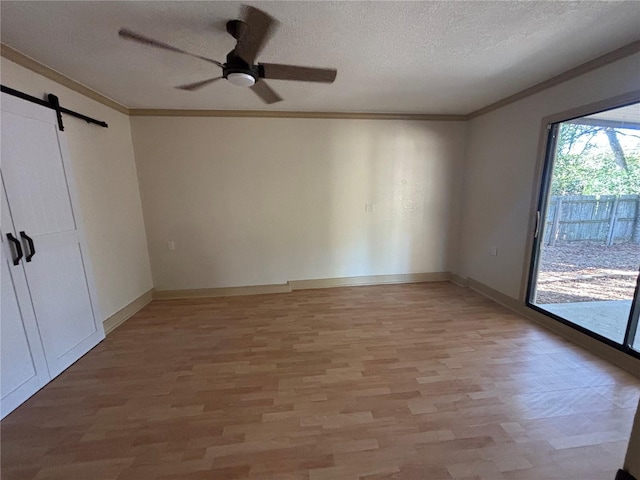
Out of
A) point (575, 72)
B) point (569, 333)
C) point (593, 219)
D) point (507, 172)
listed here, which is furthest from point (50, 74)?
point (569, 333)

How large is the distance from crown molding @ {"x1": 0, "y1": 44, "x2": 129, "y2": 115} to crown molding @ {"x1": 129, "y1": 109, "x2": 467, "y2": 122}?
1.43 feet

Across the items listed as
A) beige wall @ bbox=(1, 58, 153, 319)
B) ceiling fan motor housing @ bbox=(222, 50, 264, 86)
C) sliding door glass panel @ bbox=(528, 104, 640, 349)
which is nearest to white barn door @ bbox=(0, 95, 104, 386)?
beige wall @ bbox=(1, 58, 153, 319)

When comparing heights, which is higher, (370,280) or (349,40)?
(349,40)

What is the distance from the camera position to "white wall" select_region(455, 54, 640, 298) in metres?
2.26

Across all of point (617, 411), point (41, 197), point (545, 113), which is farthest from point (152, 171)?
point (617, 411)

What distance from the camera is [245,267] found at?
12.3ft

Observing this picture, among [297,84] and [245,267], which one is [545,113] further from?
[245,267]

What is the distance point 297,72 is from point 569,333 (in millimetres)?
3316

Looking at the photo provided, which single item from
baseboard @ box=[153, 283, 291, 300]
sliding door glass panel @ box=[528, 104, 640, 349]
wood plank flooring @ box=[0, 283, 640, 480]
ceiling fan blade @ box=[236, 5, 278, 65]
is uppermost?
ceiling fan blade @ box=[236, 5, 278, 65]

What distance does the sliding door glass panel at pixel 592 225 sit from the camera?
6.97 ft

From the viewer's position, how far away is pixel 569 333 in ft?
8.12

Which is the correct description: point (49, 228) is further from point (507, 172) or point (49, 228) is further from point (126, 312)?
point (507, 172)

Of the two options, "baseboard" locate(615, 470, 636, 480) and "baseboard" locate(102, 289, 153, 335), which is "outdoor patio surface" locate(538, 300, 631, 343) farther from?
"baseboard" locate(102, 289, 153, 335)

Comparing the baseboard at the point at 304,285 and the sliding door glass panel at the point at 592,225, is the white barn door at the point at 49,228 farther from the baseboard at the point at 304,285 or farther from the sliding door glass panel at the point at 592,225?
the sliding door glass panel at the point at 592,225
